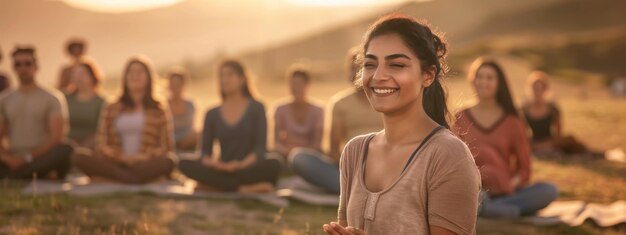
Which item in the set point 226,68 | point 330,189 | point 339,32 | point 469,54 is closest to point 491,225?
point 330,189

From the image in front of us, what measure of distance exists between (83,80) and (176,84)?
1969 millimetres

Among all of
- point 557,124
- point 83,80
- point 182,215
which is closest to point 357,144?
point 182,215

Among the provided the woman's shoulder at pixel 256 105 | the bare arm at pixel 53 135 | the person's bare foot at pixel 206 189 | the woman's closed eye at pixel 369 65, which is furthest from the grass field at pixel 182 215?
the woman's closed eye at pixel 369 65

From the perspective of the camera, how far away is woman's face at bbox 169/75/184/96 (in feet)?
43.0

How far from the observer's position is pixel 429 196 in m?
3.22

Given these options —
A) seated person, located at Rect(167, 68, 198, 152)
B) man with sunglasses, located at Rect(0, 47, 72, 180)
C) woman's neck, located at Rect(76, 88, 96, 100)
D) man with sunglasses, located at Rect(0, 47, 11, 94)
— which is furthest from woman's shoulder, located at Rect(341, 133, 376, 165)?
man with sunglasses, located at Rect(0, 47, 11, 94)

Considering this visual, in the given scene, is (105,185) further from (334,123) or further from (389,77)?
(389,77)

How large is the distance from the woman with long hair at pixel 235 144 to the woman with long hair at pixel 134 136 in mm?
444

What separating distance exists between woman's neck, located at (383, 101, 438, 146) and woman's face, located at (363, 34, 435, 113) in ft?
0.11

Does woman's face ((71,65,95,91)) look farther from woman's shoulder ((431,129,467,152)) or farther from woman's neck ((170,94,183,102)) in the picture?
woman's shoulder ((431,129,467,152))

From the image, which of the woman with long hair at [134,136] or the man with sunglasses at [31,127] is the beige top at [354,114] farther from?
the man with sunglasses at [31,127]

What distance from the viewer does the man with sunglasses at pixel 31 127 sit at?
9.97 metres

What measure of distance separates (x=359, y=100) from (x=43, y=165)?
4031mm

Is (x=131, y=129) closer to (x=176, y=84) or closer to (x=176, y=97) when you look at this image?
(x=176, y=84)
